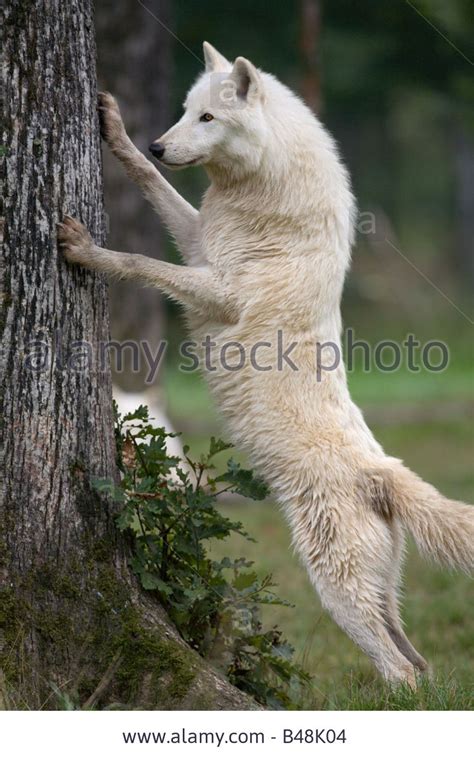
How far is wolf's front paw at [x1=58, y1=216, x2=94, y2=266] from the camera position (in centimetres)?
390

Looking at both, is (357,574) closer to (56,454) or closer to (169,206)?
(56,454)

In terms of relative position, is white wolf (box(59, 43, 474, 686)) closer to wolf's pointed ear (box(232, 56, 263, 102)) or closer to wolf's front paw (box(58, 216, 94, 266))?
wolf's pointed ear (box(232, 56, 263, 102))

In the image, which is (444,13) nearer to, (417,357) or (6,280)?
(6,280)

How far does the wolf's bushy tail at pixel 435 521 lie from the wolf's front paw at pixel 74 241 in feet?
6.09

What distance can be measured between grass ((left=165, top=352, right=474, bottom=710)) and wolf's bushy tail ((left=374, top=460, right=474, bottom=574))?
11.5 inches

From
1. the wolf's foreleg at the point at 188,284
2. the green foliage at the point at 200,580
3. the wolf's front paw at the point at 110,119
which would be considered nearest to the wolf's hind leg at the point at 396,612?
the green foliage at the point at 200,580

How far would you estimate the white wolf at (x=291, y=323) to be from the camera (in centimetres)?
458

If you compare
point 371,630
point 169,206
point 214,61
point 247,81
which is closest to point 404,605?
point 371,630

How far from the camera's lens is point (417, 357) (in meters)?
19.7

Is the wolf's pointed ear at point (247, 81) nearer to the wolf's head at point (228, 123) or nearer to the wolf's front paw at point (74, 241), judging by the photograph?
the wolf's head at point (228, 123)

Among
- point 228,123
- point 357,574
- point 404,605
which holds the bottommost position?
point 404,605

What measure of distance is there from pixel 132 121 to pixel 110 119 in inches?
204

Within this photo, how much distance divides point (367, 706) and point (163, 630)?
100 cm

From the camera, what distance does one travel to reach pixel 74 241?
3.93 m
